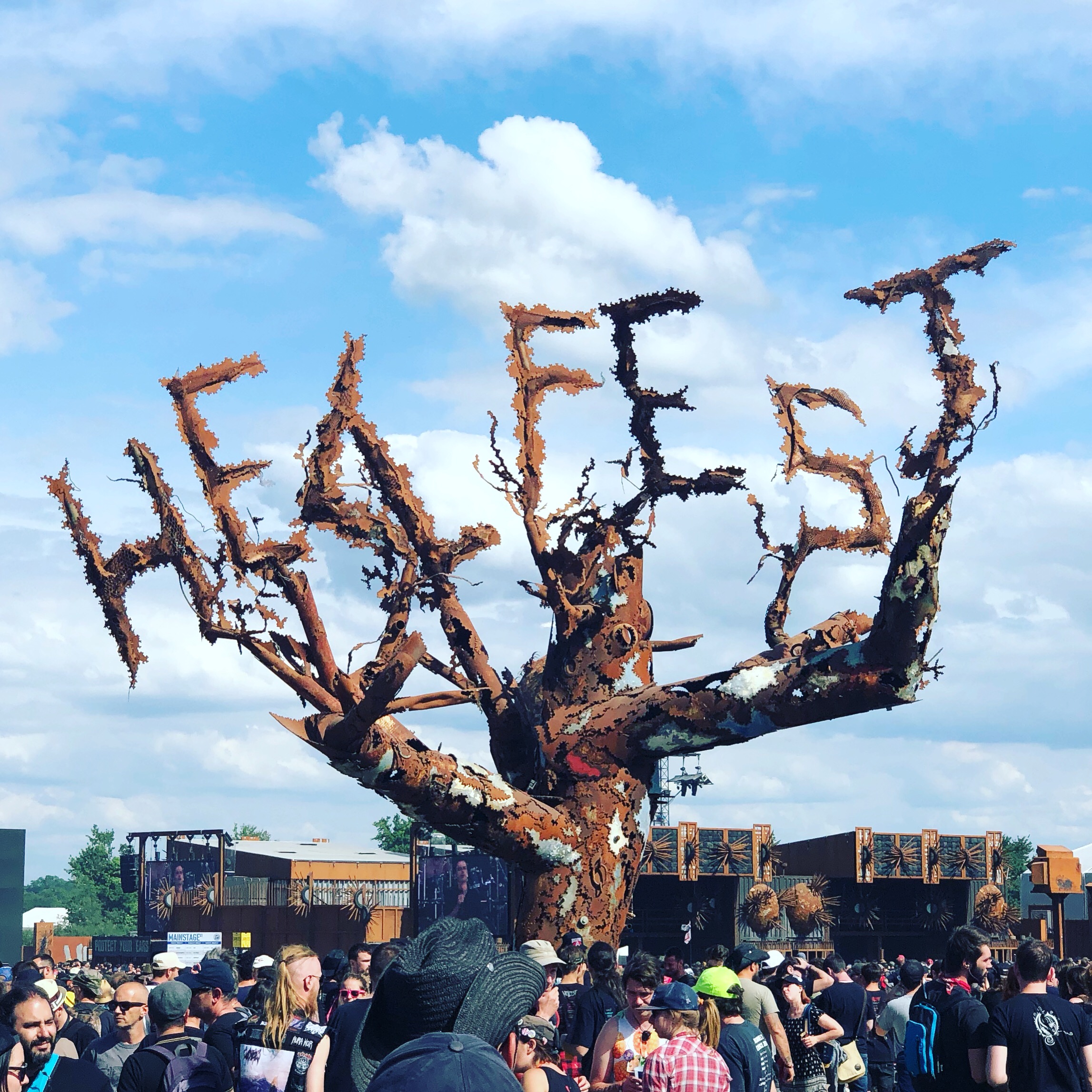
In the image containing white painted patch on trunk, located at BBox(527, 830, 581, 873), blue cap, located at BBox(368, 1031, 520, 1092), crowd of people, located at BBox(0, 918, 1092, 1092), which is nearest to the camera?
blue cap, located at BBox(368, 1031, 520, 1092)

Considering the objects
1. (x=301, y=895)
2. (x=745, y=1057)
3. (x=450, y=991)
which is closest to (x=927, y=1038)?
(x=745, y=1057)

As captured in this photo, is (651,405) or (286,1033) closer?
(286,1033)

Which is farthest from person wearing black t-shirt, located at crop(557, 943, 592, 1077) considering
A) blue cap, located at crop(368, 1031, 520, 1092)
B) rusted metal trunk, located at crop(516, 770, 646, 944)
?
blue cap, located at crop(368, 1031, 520, 1092)

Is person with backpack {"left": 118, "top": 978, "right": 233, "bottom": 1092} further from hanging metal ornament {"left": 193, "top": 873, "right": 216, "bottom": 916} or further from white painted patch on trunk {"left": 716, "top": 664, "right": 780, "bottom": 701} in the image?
hanging metal ornament {"left": 193, "top": 873, "right": 216, "bottom": 916}

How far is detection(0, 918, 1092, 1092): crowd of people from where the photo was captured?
3.22m

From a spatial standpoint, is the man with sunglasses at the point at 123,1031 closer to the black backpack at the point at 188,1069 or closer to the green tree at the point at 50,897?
the black backpack at the point at 188,1069

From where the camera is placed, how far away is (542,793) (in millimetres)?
14117

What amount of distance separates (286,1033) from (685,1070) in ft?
5.62

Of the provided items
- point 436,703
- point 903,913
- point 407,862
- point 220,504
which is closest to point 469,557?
point 436,703

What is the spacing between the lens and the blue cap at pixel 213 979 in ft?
23.7

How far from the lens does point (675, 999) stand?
5848 mm

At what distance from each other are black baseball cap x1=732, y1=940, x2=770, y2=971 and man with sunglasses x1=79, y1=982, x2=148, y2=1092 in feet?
11.8

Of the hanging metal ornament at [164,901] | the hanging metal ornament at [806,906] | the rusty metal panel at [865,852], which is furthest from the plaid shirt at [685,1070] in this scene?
the hanging metal ornament at [164,901]

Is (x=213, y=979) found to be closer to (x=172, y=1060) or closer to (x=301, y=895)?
(x=172, y=1060)
